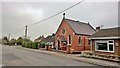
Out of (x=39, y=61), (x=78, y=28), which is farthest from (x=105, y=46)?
(x=78, y=28)

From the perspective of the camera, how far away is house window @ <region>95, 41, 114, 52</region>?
63.3 feet

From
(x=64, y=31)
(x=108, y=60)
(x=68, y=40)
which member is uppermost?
(x=64, y=31)

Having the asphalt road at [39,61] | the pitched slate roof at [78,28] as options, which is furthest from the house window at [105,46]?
the pitched slate roof at [78,28]

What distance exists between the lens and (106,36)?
65.1 ft

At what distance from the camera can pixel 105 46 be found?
66.1 ft

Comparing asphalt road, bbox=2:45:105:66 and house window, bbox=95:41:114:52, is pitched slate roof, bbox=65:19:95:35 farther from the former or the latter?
asphalt road, bbox=2:45:105:66

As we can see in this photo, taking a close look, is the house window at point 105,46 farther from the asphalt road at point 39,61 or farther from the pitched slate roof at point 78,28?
the pitched slate roof at point 78,28

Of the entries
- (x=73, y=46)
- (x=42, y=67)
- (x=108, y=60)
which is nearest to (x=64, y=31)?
→ (x=73, y=46)

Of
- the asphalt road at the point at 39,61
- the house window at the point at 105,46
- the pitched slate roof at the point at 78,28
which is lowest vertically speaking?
the asphalt road at the point at 39,61

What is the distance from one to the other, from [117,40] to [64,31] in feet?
47.9

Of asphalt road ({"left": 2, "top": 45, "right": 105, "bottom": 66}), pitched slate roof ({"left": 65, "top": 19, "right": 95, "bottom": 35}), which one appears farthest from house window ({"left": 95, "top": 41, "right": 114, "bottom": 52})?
pitched slate roof ({"left": 65, "top": 19, "right": 95, "bottom": 35})

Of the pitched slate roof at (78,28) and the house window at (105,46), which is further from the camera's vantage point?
the pitched slate roof at (78,28)

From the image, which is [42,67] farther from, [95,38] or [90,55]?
[95,38]

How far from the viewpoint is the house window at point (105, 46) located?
1929 centimetres
